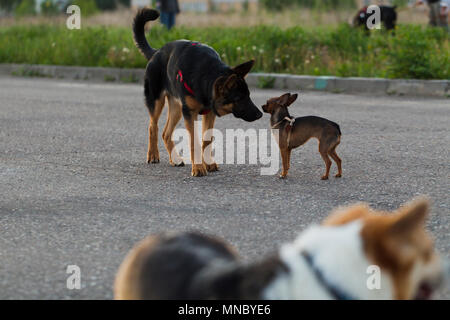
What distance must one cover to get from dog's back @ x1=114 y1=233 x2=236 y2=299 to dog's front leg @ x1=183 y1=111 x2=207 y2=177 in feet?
11.4

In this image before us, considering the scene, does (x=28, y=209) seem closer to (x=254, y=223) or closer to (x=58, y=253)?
(x=58, y=253)

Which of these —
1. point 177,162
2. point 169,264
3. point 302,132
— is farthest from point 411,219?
point 177,162

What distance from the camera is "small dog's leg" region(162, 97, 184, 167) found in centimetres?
631

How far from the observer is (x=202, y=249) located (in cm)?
218

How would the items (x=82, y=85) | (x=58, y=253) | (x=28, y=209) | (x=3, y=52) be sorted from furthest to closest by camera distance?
(x=3, y=52), (x=82, y=85), (x=28, y=209), (x=58, y=253)

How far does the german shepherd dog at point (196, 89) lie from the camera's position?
5.64 m

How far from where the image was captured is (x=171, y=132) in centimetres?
639

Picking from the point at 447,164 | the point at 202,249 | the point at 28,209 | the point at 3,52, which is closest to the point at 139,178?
the point at 28,209

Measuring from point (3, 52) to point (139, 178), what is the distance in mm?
11111

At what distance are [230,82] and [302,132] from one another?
638 millimetres

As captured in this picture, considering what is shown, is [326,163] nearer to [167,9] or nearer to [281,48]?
[281,48]

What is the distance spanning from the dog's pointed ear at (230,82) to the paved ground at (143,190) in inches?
27.4

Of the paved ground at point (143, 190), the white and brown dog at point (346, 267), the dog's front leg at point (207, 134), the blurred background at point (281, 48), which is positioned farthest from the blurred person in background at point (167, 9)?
the white and brown dog at point (346, 267)

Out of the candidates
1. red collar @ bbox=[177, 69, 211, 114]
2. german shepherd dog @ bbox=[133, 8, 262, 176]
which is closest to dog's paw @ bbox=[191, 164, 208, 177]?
german shepherd dog @ bbox=[133, 8, 262, 176]
